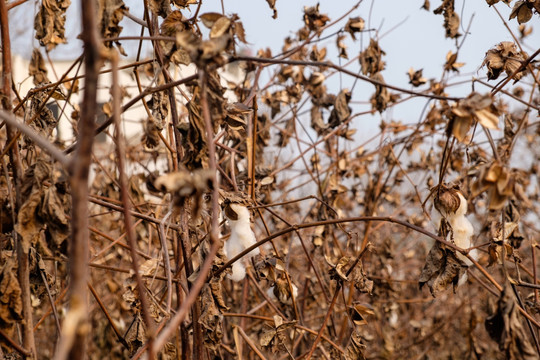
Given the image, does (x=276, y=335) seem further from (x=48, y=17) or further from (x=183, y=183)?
(x=48, y=17)

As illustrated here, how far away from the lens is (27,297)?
861mm

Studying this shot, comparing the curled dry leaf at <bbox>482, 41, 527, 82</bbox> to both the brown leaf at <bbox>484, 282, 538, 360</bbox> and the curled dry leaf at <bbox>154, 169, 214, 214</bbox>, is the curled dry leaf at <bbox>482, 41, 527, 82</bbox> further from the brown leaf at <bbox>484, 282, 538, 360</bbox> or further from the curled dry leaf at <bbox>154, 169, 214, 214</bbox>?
the curled dry leaf at <bbox>154, 169, 214, 214</bbox>

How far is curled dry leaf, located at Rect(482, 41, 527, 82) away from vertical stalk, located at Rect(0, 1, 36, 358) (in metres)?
0.87

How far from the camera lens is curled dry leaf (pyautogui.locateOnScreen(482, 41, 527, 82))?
101 cm

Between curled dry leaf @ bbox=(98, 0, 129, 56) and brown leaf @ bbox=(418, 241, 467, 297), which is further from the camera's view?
brown leaf @ bbox=(418, 241, 467, 297)

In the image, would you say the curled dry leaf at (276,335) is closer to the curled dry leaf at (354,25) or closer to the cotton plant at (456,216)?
the cotton plant at (456,216)

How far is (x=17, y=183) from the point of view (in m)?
0.87

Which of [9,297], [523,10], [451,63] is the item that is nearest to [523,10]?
[523,10]

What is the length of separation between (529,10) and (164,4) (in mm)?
723

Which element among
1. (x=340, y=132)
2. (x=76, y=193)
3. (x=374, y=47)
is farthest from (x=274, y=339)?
(x=340, y=132)

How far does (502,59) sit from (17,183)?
3.00ft

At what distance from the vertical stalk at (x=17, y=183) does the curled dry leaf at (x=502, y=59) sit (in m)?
0.87

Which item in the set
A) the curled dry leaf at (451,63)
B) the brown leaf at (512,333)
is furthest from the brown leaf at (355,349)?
the curled dry leaf at (451,63)

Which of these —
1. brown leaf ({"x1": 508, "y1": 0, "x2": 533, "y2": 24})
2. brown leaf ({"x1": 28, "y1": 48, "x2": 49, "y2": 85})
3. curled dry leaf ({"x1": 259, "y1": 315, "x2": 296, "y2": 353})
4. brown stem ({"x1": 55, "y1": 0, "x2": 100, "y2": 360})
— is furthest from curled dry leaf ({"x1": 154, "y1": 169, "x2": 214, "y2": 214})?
brown leaf ({"x1": 28, "y1": 48, "x2": 49, "y2": 85})
